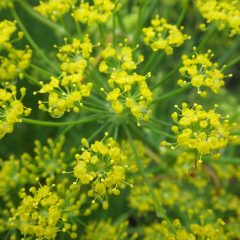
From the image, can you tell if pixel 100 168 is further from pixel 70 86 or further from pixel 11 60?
pixel 11 60

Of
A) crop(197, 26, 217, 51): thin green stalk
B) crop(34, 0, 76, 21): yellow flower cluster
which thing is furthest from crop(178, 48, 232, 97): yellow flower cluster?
crop(34, 0, 76, 21): yellow flower cluster

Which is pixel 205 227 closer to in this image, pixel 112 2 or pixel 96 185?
pixel 96 185

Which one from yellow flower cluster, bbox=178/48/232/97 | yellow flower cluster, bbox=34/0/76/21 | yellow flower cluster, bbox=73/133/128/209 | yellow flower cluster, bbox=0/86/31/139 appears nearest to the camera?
yellow flower cluster, bbox=73/133/128/209

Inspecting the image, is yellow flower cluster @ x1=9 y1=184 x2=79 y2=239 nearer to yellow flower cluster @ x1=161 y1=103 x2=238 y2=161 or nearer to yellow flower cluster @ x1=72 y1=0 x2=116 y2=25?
yellow flower cluster @ x1=161 y1=103 x2=238 y2=161

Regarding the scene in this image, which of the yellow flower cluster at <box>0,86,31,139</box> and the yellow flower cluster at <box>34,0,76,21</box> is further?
→ the yellow flower cluster at <box>34,0,76,21</box>

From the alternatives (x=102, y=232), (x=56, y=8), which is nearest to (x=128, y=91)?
(x=56, y=8)

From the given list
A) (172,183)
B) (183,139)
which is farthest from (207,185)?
(183,139)

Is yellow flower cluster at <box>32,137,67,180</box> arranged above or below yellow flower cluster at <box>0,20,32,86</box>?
below
